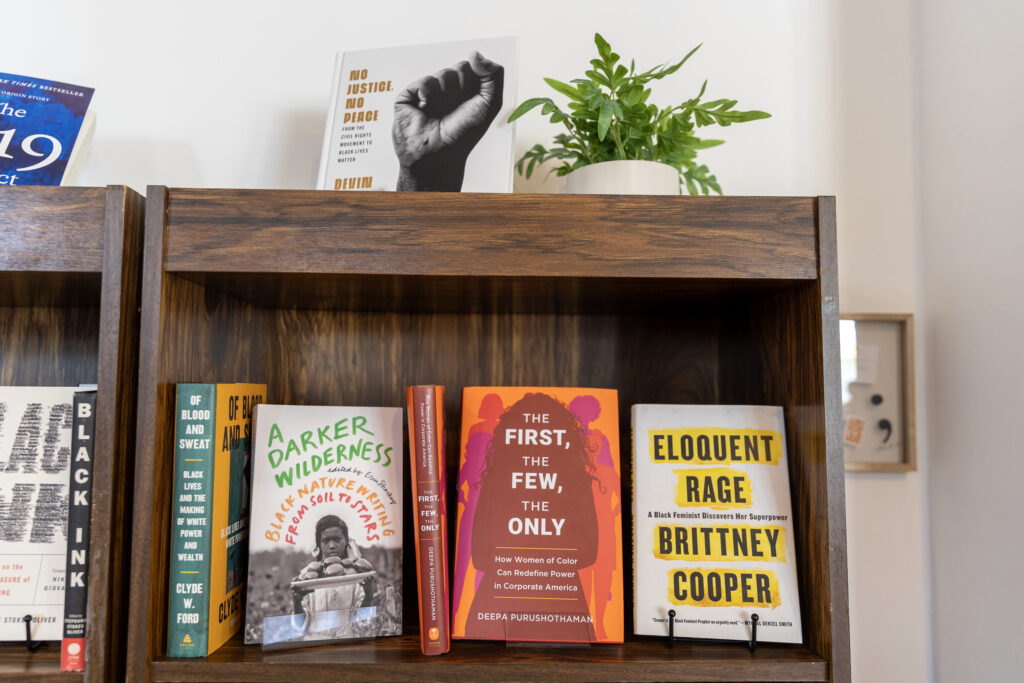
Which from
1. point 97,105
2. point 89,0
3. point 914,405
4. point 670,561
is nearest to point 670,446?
point 670,561

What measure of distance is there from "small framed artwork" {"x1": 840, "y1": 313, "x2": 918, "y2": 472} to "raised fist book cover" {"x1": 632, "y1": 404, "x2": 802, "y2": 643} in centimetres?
31

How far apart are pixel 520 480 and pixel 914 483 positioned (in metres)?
0.68

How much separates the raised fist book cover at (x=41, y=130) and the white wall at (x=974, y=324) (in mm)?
1277

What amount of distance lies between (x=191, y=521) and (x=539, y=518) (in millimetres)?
413

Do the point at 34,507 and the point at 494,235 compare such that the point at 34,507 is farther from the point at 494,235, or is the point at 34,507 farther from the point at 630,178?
the point at 630,178

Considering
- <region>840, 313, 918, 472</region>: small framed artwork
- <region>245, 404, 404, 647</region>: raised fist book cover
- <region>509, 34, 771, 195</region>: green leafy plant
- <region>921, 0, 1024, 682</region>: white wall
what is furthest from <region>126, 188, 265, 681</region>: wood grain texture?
<region>921, 0, 1024, 682</region>: white wall

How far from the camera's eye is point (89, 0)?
1129 mm

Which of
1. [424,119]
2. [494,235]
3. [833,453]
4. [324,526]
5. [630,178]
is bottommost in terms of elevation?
[324,526]

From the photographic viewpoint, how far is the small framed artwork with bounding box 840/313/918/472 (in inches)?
42.5

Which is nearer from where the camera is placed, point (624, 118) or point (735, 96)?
point (624, 118)

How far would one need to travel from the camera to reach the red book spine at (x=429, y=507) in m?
0.79

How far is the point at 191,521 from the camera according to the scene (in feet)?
2.57

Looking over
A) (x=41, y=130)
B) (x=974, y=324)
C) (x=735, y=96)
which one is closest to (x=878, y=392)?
(x=974, y=324)

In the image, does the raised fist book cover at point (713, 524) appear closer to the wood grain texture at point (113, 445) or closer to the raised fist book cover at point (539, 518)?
the raised fist book cover at point (539, 518)
